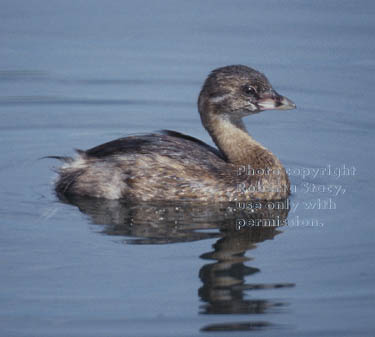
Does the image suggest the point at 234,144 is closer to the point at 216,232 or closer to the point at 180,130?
the point at 216,232

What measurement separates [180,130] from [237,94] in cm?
213

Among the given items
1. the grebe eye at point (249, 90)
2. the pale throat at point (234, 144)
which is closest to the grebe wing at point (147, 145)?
the pale throat at point (234, 144)

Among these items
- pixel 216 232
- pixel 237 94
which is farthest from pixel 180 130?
pixel 216 232

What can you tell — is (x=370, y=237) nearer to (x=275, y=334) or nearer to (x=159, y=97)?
(x=275, y=334)

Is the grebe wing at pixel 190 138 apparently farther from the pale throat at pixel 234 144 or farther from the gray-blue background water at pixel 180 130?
the gray-blue background water at pixel 180 130

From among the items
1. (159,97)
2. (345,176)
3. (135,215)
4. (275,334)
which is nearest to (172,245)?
(135,215)

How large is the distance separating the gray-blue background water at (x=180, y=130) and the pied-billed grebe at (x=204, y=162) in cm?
35

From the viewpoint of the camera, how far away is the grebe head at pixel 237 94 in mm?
8695

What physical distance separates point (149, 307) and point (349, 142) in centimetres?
469

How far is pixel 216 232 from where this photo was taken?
7633 millimetres

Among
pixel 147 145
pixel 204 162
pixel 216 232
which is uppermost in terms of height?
pixel 147 145

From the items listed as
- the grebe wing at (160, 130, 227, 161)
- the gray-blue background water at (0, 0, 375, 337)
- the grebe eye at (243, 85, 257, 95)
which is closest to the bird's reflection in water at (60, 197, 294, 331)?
the gray-blue background water at (0, 0, 375, 337)

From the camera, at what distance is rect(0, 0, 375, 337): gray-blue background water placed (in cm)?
618

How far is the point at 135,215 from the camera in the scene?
8.10m
